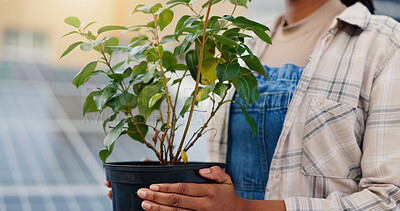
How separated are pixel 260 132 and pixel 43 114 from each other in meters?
3.90

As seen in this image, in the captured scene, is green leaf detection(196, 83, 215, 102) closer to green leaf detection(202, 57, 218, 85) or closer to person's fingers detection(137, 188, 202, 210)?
green leaf detection(202, 57, 218, 85)

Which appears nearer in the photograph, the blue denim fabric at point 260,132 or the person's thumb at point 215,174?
the person's thumb at point 215,174

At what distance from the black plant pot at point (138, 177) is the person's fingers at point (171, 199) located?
0.06 ft

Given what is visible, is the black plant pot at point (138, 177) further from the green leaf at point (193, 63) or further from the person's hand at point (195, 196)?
the green leaf at point (193, 63)

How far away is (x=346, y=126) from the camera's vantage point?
2.67ft

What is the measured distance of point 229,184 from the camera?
0.64 meters

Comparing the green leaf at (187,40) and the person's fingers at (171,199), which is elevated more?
the green leaf at (187,40)

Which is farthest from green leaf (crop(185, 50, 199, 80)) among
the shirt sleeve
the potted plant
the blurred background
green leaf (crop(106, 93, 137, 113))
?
the blurred background

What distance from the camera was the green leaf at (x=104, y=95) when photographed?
1.97ft

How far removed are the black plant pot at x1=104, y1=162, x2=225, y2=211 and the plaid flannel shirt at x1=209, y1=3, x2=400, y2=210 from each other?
23cm

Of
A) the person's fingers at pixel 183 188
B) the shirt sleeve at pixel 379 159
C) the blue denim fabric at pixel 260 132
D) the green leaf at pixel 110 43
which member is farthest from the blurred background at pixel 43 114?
the person's fingers at pixel 183 188

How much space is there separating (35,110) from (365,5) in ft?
14.0

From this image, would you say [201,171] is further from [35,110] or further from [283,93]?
[35,110]

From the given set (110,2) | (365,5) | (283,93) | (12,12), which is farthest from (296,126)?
(12,12)
